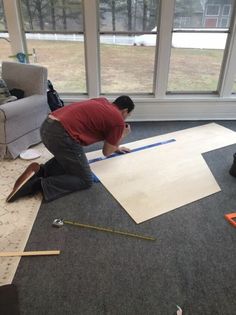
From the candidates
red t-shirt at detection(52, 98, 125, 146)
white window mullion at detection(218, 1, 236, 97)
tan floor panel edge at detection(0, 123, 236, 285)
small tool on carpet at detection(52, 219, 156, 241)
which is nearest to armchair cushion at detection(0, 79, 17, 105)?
tan floor panel edge at detection(0, 123, 236, 285)

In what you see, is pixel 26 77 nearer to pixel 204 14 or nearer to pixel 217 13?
pixel 204 14

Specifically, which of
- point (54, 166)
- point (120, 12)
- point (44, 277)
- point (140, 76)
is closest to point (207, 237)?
point (44, 277)

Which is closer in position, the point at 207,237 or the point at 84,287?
the point at 84,287

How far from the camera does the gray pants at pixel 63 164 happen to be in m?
1.96

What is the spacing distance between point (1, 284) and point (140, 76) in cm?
305

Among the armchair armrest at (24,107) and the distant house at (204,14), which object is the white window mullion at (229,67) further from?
the armchair armrest at (24,107)

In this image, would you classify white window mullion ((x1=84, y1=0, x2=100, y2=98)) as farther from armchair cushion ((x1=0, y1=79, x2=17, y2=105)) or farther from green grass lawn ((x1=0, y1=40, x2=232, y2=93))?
armchair cushion ((x1=0, y1=79, x2=17, y2=105))

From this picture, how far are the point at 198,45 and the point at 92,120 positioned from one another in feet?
7.60

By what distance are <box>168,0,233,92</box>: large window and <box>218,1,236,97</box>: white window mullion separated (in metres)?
0.08

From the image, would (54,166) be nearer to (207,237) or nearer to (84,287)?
(84,287)

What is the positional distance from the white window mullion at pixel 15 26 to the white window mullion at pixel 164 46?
1.73m

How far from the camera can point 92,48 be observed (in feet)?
10.6

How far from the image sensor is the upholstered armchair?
248cm

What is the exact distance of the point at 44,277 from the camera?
1.43m
